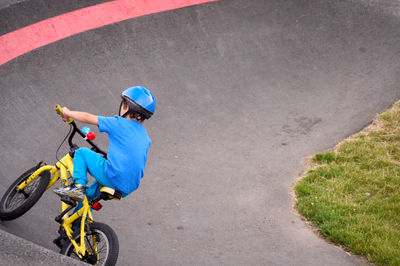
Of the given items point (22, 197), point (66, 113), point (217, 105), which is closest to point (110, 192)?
point (66, 113)

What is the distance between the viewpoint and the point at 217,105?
8.41 metres

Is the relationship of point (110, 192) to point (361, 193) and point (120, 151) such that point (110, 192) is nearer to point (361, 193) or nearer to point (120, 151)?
point (120, 151)

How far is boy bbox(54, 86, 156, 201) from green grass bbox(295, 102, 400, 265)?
2.65 m

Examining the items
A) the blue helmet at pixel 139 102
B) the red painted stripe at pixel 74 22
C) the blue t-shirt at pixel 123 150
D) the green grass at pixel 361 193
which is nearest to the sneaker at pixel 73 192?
the blue t-shirt at pixel 123 150

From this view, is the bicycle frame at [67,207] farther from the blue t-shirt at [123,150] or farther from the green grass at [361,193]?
the green grass at [361,193]

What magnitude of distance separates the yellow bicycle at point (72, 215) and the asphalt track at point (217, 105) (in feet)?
1.01

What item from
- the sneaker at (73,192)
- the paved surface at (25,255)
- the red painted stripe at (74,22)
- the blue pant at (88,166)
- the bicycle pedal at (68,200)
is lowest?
the paved surface at (25,255)

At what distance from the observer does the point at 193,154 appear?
7.20m

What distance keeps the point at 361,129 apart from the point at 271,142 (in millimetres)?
1531

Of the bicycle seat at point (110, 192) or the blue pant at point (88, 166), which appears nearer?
the bicycle seat at point (110, 192)

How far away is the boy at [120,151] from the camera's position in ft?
13.9

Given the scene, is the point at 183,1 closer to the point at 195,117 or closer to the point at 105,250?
the point at 195,117

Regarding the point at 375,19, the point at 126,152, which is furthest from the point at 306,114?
the point at 126,152

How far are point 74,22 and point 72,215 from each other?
569cm
